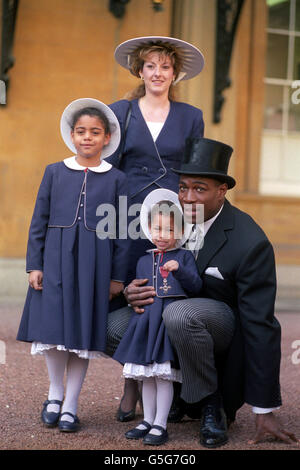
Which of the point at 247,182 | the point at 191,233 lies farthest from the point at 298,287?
the point at 191,233

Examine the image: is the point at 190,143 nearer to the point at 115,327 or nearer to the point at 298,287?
the point at 115,327

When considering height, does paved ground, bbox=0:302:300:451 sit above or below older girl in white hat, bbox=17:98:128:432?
below

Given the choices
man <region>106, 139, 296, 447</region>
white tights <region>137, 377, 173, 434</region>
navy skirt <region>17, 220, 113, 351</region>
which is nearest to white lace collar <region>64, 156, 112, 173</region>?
navy skirt <region>17, 220, 113, 351</region>

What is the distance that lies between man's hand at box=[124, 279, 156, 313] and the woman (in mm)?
225

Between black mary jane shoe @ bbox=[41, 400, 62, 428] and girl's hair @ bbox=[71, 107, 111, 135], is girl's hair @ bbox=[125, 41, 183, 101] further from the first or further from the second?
black mary jane shoe @ bbox=[41, 400, 62, 428]

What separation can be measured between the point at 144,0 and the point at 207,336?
5438mm

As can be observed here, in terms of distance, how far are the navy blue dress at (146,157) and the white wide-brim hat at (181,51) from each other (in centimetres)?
27

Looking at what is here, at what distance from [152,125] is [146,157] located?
0.18m

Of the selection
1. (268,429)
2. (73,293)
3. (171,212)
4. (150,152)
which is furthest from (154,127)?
(268,429)

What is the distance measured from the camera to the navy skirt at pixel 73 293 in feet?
11.3

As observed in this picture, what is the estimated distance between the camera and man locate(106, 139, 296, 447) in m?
3.33

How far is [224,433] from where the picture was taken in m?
3.41

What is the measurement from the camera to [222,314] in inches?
135

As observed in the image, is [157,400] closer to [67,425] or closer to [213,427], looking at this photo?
[213,427]
